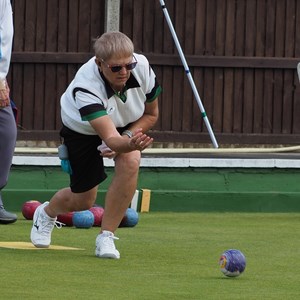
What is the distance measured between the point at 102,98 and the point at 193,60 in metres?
8.05

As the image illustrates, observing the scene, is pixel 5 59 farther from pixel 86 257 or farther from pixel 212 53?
pixel 212 53

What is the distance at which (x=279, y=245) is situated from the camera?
8.92 metres

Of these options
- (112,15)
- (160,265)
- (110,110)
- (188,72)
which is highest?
(112,15)

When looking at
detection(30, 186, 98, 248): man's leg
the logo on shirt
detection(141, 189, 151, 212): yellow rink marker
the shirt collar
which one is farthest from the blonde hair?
detection(141, 189, 151, 212): yellow rink marker

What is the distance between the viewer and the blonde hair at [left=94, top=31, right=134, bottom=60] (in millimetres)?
7582

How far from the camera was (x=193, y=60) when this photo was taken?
15719mm

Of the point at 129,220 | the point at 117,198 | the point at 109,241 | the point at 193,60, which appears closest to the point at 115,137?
the point at 117,198

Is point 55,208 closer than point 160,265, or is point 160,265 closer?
point 160,265

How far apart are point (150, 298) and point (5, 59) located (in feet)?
9.52

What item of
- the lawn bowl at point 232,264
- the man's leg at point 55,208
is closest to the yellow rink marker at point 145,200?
the man's leg at point 55,208

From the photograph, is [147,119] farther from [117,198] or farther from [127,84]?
[117,198]

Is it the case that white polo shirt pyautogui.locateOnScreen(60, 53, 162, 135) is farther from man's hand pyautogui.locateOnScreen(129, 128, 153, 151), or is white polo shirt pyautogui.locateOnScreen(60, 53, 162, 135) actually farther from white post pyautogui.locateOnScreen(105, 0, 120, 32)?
white post pyautogui.locateOnScreen(105, 0, 120, 32)

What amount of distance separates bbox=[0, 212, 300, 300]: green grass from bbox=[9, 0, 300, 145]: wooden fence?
495 cm

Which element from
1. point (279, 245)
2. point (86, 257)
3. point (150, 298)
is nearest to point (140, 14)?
point (279, 245)
